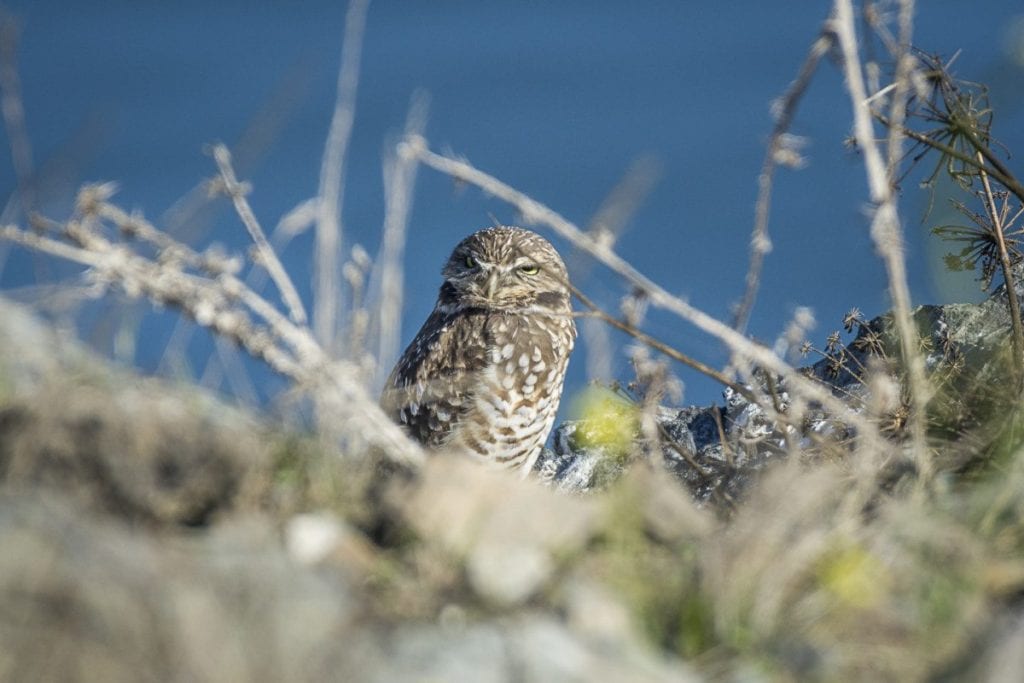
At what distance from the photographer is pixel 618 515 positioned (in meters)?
2.86

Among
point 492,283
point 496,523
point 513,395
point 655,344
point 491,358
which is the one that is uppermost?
point 492,283

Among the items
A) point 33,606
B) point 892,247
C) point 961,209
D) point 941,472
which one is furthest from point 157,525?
point 961,209

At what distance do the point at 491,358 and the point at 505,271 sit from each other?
562mm

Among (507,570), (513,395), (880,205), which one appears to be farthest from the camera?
(513,395)

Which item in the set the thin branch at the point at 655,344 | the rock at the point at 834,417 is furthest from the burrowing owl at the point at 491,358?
the thin branch at the point at 655,344

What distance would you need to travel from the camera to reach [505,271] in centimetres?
625

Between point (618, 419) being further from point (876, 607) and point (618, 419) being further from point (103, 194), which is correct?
point (103, 194)

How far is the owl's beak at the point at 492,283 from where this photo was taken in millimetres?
6227

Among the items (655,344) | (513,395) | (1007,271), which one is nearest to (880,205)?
(655,344)

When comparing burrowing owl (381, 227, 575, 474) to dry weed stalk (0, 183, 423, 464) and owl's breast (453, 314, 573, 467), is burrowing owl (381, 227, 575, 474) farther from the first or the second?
dry weed stalk (0, 183, 423, 464)

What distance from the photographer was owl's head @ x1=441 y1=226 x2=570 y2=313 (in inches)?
247

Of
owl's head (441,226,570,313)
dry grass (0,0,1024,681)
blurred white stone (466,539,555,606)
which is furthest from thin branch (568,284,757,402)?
owl's head (441,226,570,313)

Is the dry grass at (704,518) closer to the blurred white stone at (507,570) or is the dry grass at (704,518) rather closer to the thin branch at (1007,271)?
the blurred white stone at (507,570)

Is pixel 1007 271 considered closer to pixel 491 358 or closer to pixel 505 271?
pixel 491 358
